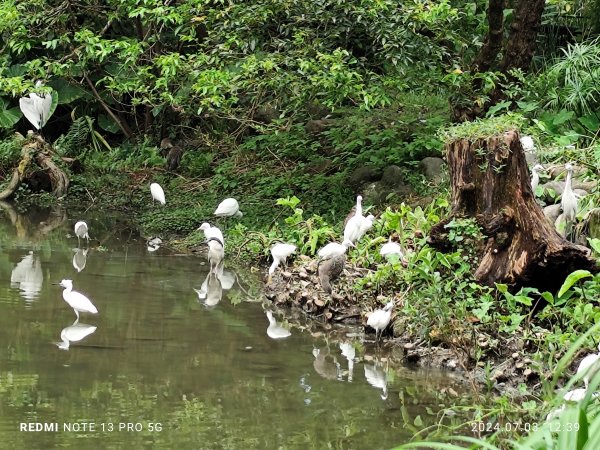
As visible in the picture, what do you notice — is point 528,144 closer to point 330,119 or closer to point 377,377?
point 377,377

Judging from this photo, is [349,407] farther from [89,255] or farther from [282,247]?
[89,255]

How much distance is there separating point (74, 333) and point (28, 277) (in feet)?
6.63

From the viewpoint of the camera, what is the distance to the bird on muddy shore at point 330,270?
24.7 feet

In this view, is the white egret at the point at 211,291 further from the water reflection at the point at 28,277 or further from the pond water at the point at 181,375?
the water reflection at the point at 28,277

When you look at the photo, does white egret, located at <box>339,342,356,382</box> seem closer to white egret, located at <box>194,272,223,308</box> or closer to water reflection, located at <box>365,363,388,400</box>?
water reflection, located at <box>365,363,388,400</box>

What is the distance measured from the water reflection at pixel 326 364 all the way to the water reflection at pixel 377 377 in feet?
0.64

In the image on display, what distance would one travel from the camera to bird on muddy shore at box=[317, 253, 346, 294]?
7531 millimetres

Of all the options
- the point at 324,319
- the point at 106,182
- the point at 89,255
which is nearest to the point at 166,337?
the point at 324,319

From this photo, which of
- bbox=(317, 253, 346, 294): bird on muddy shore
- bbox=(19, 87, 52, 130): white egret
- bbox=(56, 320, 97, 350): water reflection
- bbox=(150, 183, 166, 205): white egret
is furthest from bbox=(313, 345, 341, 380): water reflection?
bbox=(19, 87, 52, 130): white egret

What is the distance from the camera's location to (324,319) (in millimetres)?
7348

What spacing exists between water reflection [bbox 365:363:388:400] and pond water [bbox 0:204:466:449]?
0.06 ft

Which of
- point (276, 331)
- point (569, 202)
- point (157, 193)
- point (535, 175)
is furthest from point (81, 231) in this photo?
point (569, 202)

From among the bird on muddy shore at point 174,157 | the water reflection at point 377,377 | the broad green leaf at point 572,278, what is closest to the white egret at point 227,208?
the bird on muddy shore at point 174,157

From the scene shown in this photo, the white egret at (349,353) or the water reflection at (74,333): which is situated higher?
the water reflection at (74,333)
